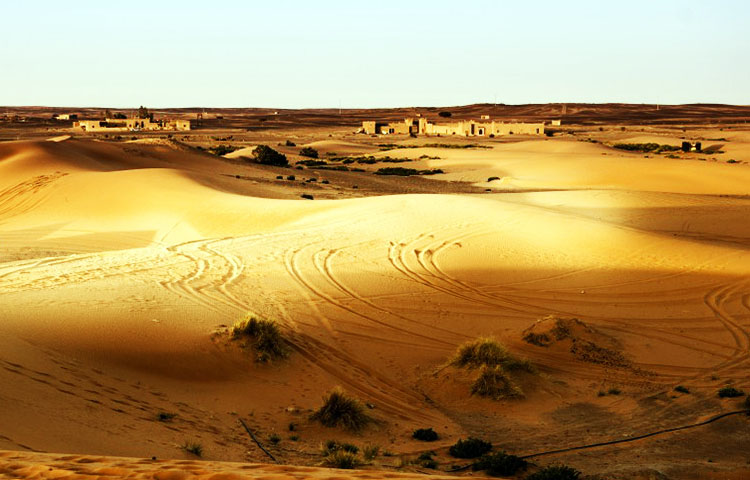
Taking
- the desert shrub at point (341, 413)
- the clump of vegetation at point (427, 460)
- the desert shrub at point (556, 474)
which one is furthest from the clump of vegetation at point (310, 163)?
the desert shrub at point (556, 474)

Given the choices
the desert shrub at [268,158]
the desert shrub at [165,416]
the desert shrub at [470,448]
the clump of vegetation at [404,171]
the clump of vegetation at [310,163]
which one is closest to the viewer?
the desert shrub at [470,448]

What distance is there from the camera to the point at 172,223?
26.6 meters

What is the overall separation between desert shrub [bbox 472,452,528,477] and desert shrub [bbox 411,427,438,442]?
3.49ft

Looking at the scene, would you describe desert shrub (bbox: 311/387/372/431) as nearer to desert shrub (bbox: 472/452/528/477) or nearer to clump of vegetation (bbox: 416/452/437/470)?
clump of vegetation (bbox: 416/452/437/470)

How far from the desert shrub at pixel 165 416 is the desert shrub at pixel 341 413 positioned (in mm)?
1818

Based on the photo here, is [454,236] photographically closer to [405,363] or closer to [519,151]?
[405,363]

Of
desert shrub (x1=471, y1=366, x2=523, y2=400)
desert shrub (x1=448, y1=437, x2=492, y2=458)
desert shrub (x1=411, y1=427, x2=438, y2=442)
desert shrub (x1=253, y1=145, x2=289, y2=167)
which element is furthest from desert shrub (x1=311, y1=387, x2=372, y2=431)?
desert shrub (x1=253, y1=145, x2=289, y2=167)

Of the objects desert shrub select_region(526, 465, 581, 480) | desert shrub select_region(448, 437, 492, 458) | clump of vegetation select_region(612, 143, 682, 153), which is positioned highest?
clump of vegetation select_region(612, 143, 682, 153)

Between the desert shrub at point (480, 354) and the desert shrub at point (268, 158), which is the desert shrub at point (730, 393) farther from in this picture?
the desert shrub at point (268, 158)

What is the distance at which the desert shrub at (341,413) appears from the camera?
1001 cm

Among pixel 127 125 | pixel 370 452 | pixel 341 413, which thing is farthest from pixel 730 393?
pixel 127 125

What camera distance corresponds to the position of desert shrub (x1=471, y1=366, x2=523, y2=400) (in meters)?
11.5

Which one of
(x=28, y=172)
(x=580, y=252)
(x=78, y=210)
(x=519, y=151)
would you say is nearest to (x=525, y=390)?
(x=580, y=252)

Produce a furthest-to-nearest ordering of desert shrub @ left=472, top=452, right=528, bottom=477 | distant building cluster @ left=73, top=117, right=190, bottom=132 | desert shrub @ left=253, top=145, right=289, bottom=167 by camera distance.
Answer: distant building cluster @ left=73, top=117, right=190, bottom=132 → desert shrub @ left=253, top=145, right=289, bottom=167 → desert shrub @ left=472, top=452, right=528, bottom=477
